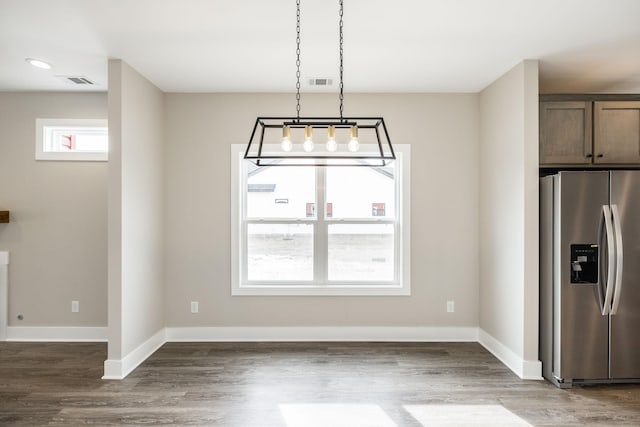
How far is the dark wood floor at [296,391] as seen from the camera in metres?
2.98

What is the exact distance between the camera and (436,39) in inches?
129

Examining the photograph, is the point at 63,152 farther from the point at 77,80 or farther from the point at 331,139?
the point at 331,139

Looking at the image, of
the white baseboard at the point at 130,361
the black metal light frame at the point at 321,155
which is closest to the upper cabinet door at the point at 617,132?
the black metal light frame at the point at 321,155

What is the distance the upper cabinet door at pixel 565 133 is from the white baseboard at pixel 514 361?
179cm

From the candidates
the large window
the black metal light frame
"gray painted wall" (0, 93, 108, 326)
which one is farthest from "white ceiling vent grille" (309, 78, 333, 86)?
"gray painted wall" (0, 93, 108, 326)

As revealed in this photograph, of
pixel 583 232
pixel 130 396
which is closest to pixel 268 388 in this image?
pixel 130 396

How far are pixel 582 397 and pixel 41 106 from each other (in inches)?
238

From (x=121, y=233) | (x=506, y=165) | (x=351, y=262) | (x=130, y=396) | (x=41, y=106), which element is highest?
(x=41, y=106)

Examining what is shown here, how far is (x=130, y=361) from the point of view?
12.6 feet

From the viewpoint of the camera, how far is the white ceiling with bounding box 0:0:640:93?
2785mm

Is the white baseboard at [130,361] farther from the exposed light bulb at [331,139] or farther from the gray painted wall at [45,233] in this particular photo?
the exposed light bulb at [331,139]

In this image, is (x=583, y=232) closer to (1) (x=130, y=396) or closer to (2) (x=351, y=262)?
(2) (x=351, y=262)

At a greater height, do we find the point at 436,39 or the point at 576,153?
the point at 436,39

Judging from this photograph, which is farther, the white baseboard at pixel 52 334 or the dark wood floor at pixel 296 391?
the white baseboard at pixel 52 334
